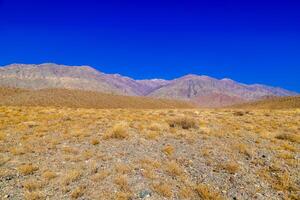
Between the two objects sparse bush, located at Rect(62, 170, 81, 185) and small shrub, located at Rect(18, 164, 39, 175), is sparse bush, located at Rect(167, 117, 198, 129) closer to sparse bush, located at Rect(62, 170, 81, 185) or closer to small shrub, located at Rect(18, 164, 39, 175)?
sparse bush, located at Rect(62, 170, 81, 185)

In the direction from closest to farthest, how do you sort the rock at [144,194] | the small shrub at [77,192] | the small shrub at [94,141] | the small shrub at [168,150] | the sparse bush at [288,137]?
the small shrub at [77,192]
the rock at [144,194]
the small shrub at [168,150]
the small shrub at [94,141]
the sparse bush at [288,137]

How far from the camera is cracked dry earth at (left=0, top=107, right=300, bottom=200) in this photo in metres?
9.20

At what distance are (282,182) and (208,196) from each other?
2.82 metres

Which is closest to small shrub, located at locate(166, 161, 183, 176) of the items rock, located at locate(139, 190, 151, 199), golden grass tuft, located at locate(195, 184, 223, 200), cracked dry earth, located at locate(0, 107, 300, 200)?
cracked dry earth, located at locate(0, 107, 300, 200)

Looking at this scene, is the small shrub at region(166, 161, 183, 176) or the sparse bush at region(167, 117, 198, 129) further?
the sparse bush at region(167, 117, 198, 129)

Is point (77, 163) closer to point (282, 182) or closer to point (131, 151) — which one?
point (131, 151)

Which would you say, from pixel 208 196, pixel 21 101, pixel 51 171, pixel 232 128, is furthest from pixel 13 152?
pixel 21 101

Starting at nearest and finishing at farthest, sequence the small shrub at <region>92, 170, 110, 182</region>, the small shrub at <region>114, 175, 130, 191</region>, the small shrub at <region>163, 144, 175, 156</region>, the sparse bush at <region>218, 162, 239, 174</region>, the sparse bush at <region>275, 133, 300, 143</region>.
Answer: the small shrub at <region>114, 175, 130, 191</region> → the small shrub at <region>92, 170, 110, 182</region> → the sparse bush at <region>218, 162, 239, 174</region> → the small shrub at <region>163, 144, 175, 156</region> → the sparse bush at <region>275, 133, 300, 143</region>

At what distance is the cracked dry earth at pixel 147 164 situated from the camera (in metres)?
9.20

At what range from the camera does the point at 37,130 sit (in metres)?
17.1

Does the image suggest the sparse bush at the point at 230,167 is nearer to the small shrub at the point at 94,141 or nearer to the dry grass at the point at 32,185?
the small shrub at the point at 94,141

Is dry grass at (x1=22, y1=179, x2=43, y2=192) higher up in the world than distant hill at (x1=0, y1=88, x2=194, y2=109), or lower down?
lower down

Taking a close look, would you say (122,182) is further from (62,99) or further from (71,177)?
(62,99)

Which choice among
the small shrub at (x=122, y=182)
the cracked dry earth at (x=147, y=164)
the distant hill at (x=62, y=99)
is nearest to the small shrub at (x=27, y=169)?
the cracked dry earth at (x=147, y=164)
